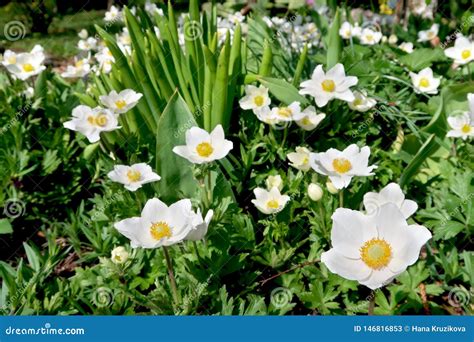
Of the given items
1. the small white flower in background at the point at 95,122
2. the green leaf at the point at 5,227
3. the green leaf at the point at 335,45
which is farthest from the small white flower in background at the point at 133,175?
the green leaf at the point at 335,45

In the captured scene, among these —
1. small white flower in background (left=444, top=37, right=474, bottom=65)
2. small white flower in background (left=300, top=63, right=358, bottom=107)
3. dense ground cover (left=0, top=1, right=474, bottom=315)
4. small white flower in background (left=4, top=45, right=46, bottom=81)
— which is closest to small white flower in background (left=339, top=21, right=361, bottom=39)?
dense ground cover (left=0, top=1, right=474, bottom=315)

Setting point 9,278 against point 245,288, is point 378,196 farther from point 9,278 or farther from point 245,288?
point 9,278

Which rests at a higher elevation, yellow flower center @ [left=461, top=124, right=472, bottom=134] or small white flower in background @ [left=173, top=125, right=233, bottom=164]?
small white flower in background @ [left=173, top=125, right=233, bottom=164]

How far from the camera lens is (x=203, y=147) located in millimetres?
1663

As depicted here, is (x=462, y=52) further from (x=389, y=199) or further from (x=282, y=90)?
(x=389, y=199)

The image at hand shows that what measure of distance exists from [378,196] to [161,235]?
1.97ft

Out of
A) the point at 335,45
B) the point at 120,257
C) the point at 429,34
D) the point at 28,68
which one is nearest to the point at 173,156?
the point at 120,257

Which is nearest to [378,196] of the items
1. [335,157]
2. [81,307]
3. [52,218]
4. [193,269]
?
[335,157]

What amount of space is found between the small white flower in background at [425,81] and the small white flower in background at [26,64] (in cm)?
170

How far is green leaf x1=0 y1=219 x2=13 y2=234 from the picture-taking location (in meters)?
1.99

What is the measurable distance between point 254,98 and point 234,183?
343 mm

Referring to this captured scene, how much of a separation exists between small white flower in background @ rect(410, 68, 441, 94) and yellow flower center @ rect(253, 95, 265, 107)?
0.74m

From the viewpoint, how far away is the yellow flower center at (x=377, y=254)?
1236mm

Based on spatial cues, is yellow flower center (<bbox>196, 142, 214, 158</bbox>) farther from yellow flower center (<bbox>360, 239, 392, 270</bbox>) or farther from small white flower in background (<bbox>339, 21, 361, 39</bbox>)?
small white flower in background (<bbox>339, 21, 361, 39</bbox>)
